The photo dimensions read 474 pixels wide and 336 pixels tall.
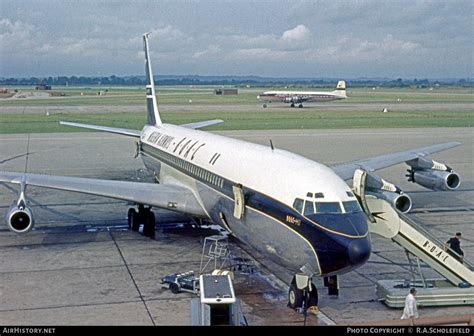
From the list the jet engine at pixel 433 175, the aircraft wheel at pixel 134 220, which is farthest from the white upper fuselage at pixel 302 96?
the aircraft wheel at pixel 134 220

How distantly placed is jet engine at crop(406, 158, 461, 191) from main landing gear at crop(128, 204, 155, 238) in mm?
13486

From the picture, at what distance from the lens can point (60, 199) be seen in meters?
32.8

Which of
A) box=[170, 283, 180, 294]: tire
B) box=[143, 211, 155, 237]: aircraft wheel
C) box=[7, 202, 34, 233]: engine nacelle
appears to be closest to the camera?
box=[170, 283, 180, 294]: tire

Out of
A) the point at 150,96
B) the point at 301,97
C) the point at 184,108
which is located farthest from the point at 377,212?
the point at 301,97

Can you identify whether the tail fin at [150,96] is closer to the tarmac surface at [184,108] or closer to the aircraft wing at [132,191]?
the aircraft wing at [132,191]

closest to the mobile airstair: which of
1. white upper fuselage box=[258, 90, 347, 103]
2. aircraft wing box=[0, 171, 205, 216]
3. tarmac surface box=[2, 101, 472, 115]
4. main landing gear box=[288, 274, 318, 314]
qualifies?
main landing gear box=[288, 274, 318, 314]

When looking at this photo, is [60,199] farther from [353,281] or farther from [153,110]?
[353,281]

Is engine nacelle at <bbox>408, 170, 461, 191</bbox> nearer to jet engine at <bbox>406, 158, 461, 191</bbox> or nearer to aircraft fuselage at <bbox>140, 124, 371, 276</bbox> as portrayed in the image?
jet engine at <bbox>406, 158, 461, 191</bbox>

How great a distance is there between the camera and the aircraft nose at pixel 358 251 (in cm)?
1428

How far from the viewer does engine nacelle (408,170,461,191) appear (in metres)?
29.6

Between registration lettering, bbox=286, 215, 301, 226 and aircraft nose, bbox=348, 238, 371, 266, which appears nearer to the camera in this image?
aircraft nose, bbox=348, 238, 371, 266

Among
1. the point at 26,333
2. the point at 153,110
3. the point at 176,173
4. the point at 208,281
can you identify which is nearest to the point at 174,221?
the point at 176,173

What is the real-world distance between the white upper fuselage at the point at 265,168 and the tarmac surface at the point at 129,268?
296 cm

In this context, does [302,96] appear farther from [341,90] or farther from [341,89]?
[341,89]
